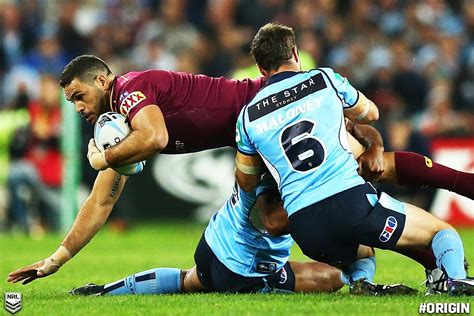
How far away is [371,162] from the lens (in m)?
7.54

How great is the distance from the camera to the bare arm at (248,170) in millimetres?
7164

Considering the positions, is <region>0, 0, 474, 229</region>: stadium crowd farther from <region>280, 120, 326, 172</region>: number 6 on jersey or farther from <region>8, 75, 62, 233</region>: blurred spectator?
<region>280, 120, 326, 172</region>: number 6 on jersey

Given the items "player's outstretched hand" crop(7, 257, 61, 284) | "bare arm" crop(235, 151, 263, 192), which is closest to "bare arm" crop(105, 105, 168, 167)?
"bare arm" crop(235, 151, 263, 192)

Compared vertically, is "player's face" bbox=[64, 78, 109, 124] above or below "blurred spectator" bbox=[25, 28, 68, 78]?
below

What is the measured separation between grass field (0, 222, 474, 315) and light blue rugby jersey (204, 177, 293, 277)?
0.97ft

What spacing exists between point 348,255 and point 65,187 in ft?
29.7

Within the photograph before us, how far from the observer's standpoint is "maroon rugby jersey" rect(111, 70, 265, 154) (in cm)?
778

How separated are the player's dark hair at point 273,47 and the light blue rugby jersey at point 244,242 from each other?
897mm

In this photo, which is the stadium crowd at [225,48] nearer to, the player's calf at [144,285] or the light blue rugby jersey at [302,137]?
the player's calf at [144,285]

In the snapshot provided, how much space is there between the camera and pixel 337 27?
59.7 feet

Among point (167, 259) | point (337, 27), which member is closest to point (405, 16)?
point (337, 27)

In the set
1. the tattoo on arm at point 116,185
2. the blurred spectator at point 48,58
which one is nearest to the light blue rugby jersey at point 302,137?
the tattoo on arm at point 116,185

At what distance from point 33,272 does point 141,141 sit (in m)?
1.24

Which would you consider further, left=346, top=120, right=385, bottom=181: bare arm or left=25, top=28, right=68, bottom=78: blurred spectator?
left=25, top=28, right=68, bottom=78: blurred spectator
